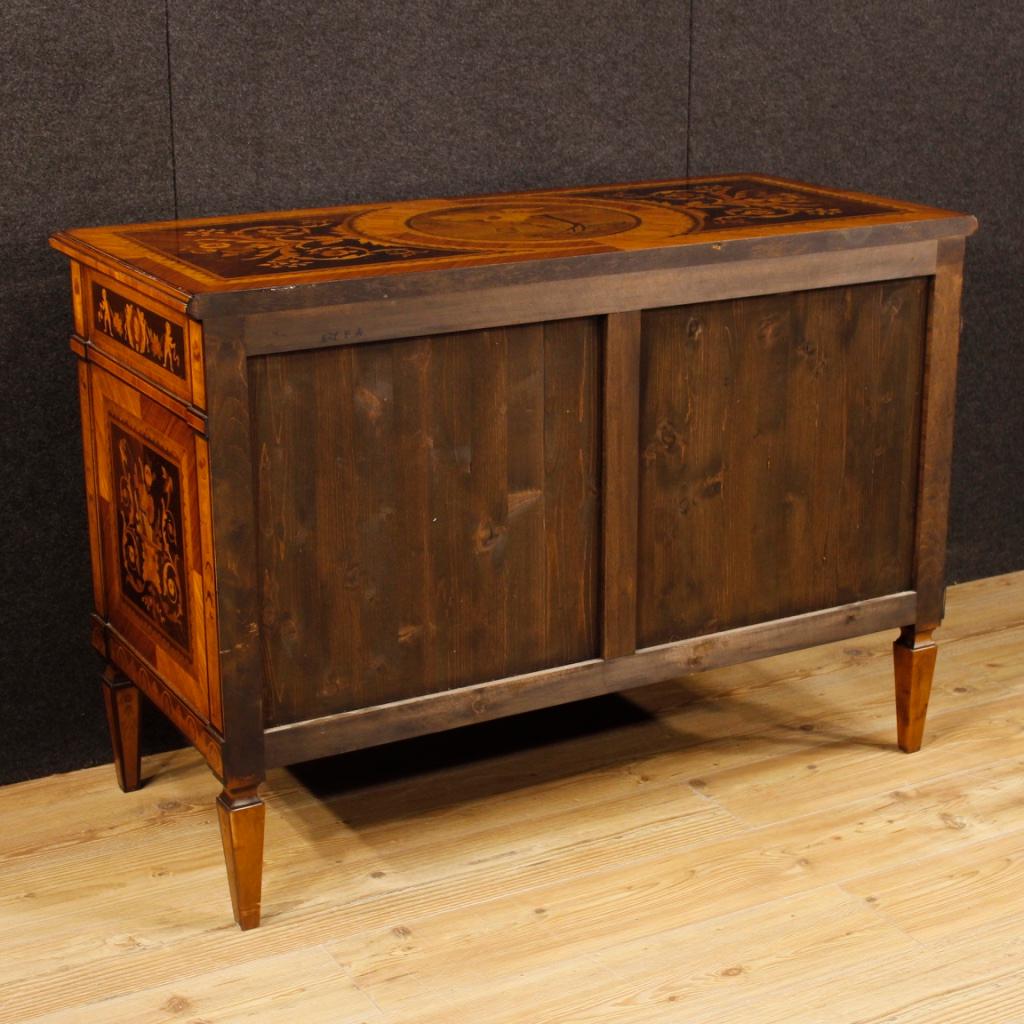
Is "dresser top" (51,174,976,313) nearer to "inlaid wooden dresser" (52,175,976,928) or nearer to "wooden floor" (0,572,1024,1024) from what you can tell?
"inlaid wooden dresser" (52,175,976,928)

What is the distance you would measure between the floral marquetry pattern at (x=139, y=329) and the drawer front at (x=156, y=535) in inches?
2.3

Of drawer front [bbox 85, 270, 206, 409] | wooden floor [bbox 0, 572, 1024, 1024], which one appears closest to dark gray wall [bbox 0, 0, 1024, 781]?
drawer front [bbox 85, 270, 206, 409]

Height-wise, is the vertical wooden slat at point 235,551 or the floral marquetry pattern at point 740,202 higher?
the floral marquetry pattern at point 740,202

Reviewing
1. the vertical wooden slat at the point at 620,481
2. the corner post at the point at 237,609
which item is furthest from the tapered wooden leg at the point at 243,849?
the vertical wooden slat at the point at 620,481

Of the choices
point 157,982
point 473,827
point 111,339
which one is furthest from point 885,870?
point 111,339

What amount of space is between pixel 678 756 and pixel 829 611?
0.97ft

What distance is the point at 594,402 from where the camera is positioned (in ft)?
6.26

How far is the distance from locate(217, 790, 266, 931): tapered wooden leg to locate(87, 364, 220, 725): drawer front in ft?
0.33

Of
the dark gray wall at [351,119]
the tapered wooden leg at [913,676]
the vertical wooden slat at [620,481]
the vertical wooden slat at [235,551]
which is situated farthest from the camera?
the tapered wooden leg at [913,676]

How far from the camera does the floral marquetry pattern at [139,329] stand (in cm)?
173

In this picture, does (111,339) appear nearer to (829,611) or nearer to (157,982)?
(157,982)

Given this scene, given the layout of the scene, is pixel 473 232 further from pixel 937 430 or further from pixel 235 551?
pixel 937 430

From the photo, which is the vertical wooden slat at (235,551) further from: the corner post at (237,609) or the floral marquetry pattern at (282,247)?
the floral marquetry pattern at (282,247)

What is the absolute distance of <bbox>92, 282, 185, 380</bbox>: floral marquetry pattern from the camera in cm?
173
